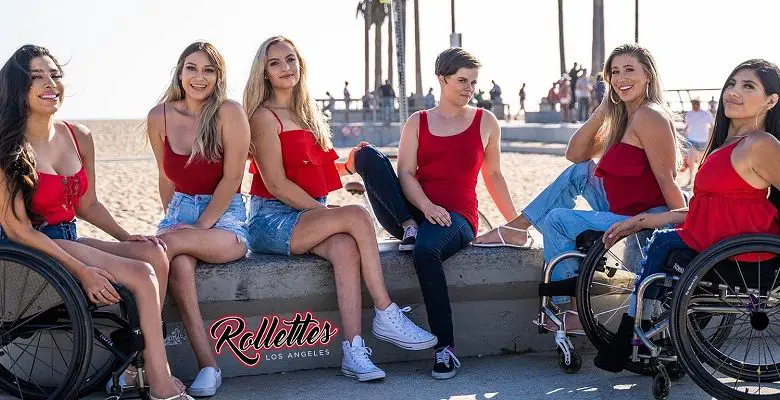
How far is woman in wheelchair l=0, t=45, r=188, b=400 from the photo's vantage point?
3943 millimetres

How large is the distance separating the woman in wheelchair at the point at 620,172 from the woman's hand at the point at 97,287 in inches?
68.5

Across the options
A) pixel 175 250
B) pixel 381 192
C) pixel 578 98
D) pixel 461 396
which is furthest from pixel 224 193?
pixel 578 98

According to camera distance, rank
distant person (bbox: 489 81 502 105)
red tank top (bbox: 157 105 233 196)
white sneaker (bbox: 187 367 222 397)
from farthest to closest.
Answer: distant person (bbox: 489 81 502 105) < red tank top (bbox: 157 105 233 196) < white sneaker (bbox: 187 367 222 397)

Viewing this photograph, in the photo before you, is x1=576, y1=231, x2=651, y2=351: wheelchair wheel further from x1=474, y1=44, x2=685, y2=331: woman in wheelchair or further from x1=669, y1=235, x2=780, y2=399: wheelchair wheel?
x1=669, y1=235, x2=780, y2=399: wheelchair wheel

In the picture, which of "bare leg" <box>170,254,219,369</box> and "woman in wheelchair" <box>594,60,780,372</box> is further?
"bare leg" <box>170,254,219,369</box>

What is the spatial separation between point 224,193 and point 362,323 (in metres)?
0.86

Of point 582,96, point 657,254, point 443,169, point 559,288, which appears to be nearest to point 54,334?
point 443,169

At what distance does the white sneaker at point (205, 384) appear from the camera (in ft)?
14.1

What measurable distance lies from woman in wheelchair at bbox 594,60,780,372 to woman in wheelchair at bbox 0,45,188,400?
1.78m

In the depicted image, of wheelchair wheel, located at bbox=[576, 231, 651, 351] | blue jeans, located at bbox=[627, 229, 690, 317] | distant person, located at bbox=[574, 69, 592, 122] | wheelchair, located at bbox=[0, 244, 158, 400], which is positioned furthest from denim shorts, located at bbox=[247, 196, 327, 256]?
distant person, located at bbox=[574, 69, 592, 122]

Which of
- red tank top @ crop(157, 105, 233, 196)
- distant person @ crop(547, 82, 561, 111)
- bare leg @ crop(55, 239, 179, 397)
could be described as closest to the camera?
bare leg @ crop(55, 239, 179, 397)

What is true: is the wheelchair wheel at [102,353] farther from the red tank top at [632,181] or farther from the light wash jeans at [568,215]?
the red tank top at [632,181]

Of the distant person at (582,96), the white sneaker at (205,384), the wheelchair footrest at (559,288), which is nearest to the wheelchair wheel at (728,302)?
the wheelchair footrest at (559,288)

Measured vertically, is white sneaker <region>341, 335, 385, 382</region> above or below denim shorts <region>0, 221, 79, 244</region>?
below
